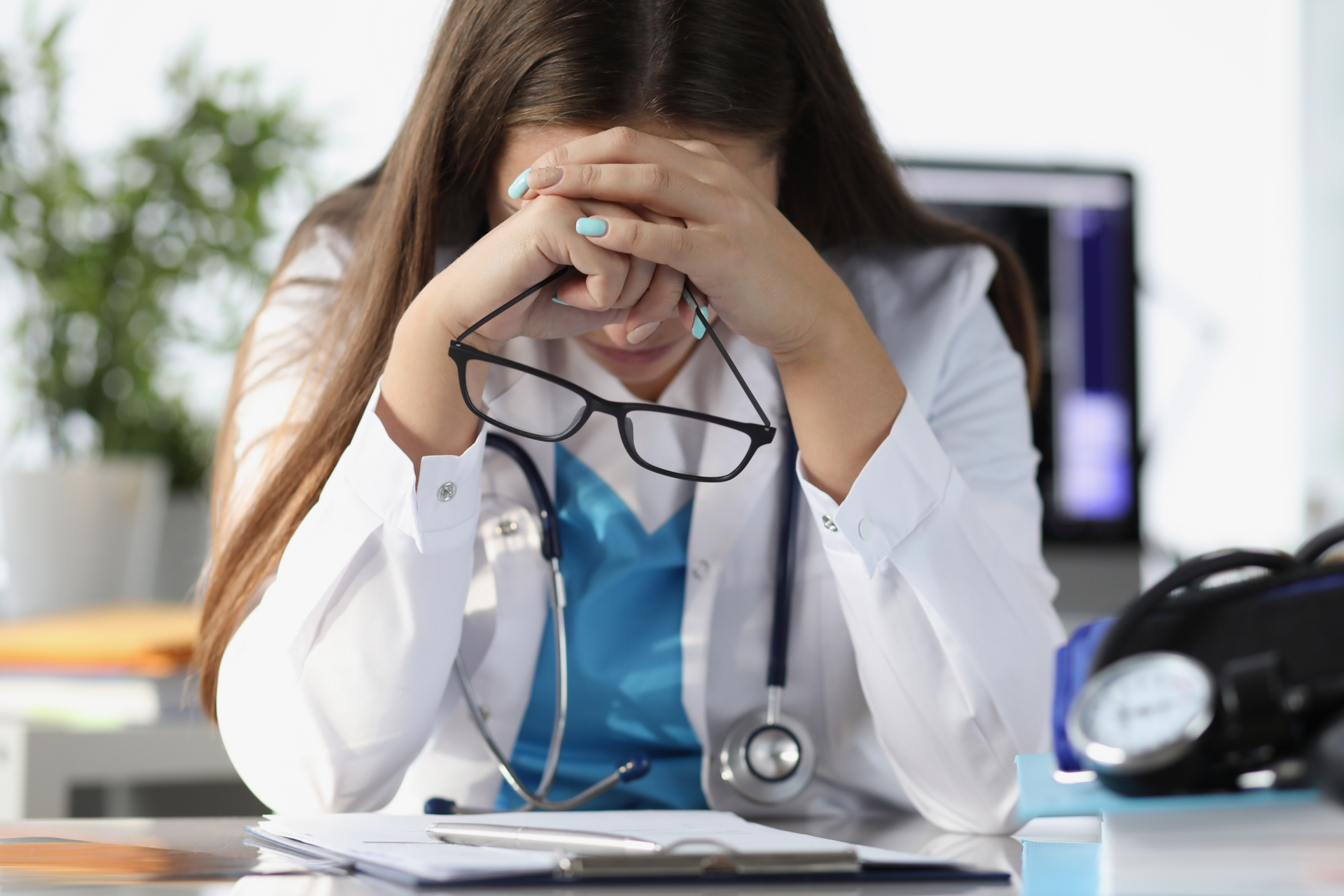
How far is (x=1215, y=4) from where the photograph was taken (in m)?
2.75

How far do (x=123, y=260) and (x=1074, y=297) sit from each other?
170cm

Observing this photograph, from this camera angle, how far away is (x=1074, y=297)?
6.75 ft

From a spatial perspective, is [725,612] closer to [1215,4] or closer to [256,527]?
[256,527]

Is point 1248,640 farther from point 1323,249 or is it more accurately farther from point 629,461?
point 1323,249

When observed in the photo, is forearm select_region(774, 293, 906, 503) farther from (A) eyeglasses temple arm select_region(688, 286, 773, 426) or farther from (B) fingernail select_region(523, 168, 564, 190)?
(B) fingernail select_region(523, 168, 564, 190)

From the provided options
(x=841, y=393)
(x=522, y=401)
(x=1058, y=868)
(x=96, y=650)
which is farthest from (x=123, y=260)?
(x=1058, y=868)

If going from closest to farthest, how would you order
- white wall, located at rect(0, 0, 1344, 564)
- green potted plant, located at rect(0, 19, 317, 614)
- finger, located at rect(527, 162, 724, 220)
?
finger, located at rect(527, 162, 724, 220), green potted plant, located at rect(0, 19, 317, 614), white wall, located at rect(0, 0, 1344, 564)

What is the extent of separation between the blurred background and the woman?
25 centimetres

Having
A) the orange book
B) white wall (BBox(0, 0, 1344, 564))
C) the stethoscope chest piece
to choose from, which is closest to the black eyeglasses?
the stethoscope chest piece

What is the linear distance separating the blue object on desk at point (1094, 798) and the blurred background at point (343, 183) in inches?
33.2

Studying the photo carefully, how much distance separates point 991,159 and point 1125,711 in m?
1.80

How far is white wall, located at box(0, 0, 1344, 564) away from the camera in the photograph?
2.53 m

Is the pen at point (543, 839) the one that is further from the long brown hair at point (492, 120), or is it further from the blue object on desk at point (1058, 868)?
the long brown hair at point (492, 120)

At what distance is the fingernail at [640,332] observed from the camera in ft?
2.62
